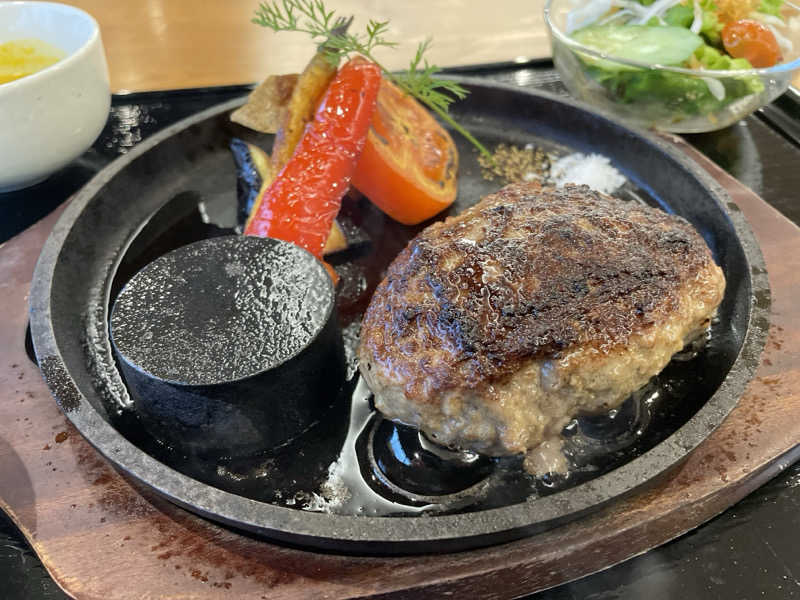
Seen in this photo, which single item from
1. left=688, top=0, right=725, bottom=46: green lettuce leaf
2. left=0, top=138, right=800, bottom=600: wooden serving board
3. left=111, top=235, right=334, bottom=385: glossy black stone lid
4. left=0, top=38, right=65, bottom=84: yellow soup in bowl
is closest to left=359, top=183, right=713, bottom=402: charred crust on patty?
left=111, top=235, right=334, bottom=385: glossy black stone lid

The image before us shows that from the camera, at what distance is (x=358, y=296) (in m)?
2.00

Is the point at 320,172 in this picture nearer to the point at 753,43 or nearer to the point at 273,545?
the point at 273,545

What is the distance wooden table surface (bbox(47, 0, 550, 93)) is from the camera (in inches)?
137

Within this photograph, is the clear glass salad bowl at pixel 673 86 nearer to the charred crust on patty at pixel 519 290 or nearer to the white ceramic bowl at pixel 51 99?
the charred crust on patty at pixel 519 290

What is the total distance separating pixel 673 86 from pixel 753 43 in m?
0.48

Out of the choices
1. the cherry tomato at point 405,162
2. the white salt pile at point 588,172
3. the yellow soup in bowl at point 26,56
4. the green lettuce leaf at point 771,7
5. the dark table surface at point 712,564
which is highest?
the green lettuce leaf at point 771,7

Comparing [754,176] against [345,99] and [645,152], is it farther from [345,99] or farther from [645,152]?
[345,99]

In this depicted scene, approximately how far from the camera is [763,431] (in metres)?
1.51

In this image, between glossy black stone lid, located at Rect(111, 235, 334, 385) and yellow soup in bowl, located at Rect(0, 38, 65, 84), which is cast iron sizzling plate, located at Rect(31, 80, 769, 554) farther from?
yellow soup in bowl, located at Rect(0, 38, 65, 84)

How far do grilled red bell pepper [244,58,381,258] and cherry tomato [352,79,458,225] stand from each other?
0.27ft

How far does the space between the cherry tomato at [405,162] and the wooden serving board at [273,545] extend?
116cm

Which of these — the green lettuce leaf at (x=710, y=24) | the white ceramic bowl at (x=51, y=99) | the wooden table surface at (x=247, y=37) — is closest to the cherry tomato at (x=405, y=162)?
the white ceramic bowl at (x=51, y=99)

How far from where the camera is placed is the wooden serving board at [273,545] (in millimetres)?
1274

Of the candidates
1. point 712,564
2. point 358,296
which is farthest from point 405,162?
point 712,564
